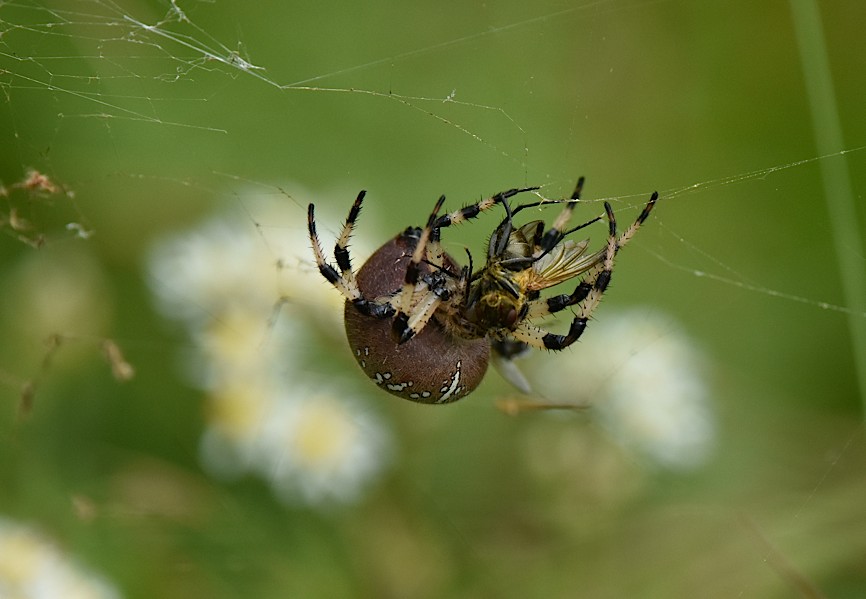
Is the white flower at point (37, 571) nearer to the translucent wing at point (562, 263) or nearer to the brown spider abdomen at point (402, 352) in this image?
the brown spider abdomen at point (402, 352)

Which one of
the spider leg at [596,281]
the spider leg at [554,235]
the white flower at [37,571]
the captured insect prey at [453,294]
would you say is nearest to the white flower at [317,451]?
the white flower at [37,571]

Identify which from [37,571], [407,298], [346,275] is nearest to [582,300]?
[407,298]

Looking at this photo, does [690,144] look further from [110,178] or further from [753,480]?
[110,178]

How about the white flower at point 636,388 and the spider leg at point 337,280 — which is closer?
the spider leg at point 337,280

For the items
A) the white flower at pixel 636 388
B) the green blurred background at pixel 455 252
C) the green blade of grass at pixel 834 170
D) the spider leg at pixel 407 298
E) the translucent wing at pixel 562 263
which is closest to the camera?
the spider leg at pixel 407 298

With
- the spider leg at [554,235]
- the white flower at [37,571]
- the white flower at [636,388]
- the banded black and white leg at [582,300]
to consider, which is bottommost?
the white flower at [636,388]

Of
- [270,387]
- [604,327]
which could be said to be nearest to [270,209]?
[270,387]
